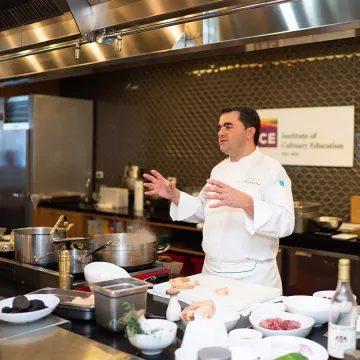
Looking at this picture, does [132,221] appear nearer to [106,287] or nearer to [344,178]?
[344,178]

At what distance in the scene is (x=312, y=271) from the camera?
4.08 meters

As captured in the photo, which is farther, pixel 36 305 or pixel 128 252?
pixel 128 252

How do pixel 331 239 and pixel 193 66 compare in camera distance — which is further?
pixel 193 66

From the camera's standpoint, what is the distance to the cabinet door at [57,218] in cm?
597

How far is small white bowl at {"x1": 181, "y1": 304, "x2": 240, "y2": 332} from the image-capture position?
6.43 feet

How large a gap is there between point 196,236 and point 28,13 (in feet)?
8.70

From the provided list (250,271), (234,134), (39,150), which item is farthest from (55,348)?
(39,150)

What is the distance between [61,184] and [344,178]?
11.7ft

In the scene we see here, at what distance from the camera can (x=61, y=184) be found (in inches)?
264

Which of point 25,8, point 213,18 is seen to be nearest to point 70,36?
point 25,8

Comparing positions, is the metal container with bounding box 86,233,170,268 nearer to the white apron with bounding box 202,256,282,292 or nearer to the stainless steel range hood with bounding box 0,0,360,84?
the white apron with bounding box 202,256,282,292

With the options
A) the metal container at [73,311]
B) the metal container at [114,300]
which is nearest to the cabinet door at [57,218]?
the metal container at [73,311]

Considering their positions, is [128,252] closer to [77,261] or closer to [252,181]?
[77,261]

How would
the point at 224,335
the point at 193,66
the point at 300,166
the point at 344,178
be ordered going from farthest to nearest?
the point at 193,66, the point at 300,166, the point at 344,178, the point at 224,335
